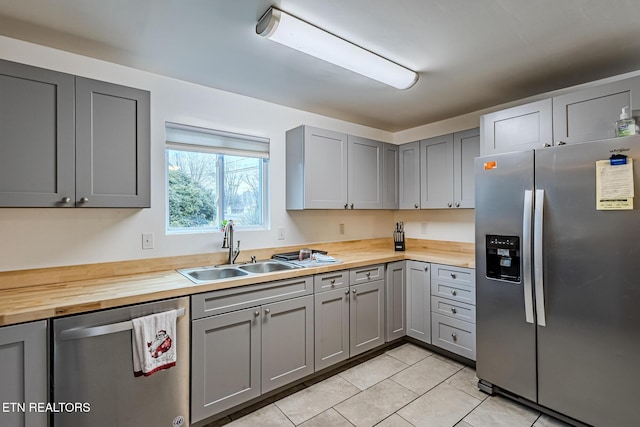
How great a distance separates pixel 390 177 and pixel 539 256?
6.24 ft

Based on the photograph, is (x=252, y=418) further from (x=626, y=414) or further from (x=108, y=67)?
(x=108, y=67)

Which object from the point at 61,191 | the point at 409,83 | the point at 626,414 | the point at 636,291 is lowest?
the point at 626,414

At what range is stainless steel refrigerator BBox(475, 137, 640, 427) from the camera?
1.69 meters

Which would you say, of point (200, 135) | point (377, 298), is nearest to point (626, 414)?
point (377, 298)

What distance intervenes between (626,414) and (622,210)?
1147mm

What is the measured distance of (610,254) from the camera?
1.72 meters

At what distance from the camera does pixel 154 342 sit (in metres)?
1.67

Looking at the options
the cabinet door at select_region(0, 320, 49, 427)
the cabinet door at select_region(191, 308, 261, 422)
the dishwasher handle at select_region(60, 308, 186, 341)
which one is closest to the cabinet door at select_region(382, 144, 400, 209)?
the cabinet door at select_region(191, 308, 261, 422)

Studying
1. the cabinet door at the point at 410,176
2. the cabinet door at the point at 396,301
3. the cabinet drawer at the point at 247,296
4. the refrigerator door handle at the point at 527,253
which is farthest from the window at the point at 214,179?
the refrigerator door handle at the point at 527,253

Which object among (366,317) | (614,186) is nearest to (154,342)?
(366,317)

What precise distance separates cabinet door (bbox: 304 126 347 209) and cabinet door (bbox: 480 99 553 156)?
1296mm

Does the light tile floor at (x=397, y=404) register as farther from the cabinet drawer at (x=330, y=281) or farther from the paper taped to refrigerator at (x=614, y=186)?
the paper taped to refrigerator at (x=614, y=186)

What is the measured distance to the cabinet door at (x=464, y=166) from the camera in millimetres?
2995

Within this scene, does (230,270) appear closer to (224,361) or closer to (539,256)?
(224,361)
